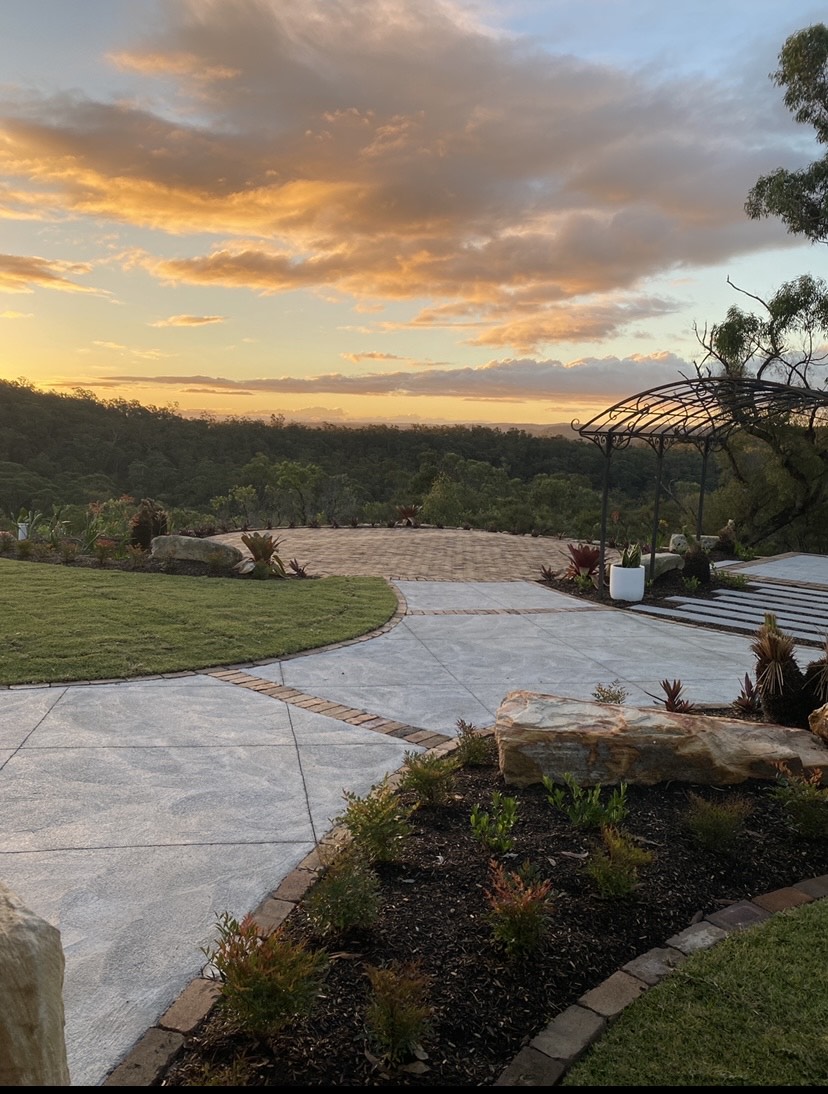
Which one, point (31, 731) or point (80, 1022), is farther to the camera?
point (31, 731)

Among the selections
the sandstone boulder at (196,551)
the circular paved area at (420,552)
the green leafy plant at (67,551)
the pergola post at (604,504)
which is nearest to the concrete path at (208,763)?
the pergola post at (604,504)

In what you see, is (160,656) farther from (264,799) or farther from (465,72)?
(465,72)

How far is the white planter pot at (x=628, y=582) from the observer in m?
10.8

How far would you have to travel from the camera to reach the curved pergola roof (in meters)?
9.71

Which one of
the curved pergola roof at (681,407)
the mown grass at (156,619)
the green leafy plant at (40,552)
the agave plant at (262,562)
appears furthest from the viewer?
the green leafy plant at (40,552)

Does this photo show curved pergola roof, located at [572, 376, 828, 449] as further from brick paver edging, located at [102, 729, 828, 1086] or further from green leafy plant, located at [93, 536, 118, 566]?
green leafy plant, located at [93, 536, 118, 566]

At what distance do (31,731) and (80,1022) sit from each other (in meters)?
2.97

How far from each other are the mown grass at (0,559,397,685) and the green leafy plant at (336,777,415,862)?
3.61 metres

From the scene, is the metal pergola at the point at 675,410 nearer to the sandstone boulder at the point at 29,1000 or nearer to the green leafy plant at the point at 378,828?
the green leafy plant at the point at 378,828

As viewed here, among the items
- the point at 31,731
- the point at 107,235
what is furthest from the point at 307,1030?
the point at 107,235

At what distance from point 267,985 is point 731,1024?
157 centimetres

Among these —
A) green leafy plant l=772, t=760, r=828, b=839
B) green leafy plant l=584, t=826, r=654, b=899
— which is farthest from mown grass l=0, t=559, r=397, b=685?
green leafy plant l=772, t=760, r=828, b=839

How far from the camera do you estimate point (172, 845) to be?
11.6 ft

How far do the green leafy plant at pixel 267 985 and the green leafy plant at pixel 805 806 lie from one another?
8.85 ft
